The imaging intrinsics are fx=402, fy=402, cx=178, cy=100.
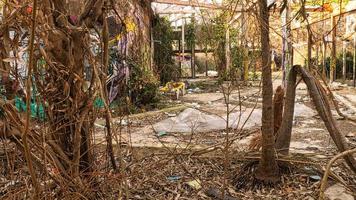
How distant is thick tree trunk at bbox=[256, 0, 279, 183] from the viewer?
3.10 m

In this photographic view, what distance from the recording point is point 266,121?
3.18 m

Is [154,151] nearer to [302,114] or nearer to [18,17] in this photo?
[18,17]

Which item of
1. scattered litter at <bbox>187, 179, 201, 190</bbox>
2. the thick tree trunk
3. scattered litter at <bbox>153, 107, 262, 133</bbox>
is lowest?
scattered litter at <bbox>187, 179, 201, 190</bbox>

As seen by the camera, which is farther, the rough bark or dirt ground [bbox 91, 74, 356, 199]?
the rough bark

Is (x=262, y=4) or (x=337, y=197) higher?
(x=262, y=4)

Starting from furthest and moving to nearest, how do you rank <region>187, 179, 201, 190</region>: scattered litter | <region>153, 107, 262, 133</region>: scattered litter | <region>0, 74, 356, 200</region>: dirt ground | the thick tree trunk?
<region>153, 107, 262, 133</region>: scattered litter
<region>187, 179, 201, 190</region>: scattered litter
the thick tree trunk
<region>0, 74, 356, 200</region>: dirt ground

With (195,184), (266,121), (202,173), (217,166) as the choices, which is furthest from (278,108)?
(195,184)

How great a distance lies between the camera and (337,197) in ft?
10.00

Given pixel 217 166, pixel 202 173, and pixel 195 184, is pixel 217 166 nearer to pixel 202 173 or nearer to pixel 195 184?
pixel 202 173

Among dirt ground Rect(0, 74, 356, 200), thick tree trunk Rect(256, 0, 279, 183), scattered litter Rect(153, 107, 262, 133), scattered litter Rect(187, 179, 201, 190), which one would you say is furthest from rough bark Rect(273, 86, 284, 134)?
scattered litter Rect(153, 107, 262, 133)

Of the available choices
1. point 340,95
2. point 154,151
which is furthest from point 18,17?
point 340,95

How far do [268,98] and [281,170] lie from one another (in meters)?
0.67

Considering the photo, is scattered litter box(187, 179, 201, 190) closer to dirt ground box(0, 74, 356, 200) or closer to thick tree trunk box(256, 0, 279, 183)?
dirt ground box(0, 74, 356, 200)

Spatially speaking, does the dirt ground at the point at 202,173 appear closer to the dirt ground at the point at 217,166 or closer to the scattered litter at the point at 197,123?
the dirt ground at the point at 217,166
